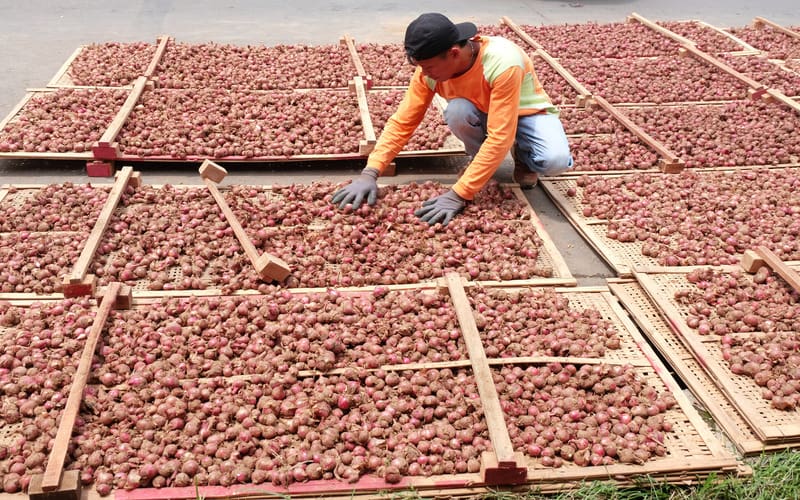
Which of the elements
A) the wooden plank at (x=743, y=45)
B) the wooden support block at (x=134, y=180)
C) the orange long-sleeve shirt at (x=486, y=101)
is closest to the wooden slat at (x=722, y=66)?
the wooden plank at (x=743, y=45)

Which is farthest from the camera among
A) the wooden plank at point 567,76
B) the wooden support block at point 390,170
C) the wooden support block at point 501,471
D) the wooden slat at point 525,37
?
the wooden slat at point 525,37

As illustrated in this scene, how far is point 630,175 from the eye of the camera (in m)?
4.83

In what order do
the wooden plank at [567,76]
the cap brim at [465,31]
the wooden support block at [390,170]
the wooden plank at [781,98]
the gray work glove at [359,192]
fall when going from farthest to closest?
the wooden plank at [567,76] → the wooden plank at [781,98] → the wooden support block at [390,170] → the gray work glove at [359,192] → the cap brim at [465,31]

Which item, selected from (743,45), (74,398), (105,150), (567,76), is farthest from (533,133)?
(743,45)

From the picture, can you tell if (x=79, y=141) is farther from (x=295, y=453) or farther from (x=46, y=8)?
(x=46, y=8)

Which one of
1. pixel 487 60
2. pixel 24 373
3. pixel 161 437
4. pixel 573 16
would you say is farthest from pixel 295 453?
pixel 573 16

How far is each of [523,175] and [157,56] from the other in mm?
3910

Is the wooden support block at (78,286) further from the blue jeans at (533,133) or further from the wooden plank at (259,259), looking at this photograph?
the blue jeans at (533,133)

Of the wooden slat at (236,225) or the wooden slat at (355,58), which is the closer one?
the wooden slat at (236,225)

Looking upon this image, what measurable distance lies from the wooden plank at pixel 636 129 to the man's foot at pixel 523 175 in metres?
1.03

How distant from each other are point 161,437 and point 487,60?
2714mm

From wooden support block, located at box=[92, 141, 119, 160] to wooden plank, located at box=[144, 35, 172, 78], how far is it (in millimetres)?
1455

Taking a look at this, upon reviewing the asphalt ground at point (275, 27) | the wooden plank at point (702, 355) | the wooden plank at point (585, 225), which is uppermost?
the wooden plank at point (702, 355)

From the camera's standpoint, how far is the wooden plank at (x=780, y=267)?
3.44m
